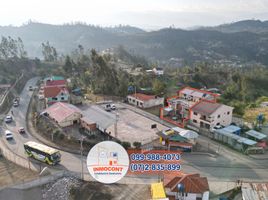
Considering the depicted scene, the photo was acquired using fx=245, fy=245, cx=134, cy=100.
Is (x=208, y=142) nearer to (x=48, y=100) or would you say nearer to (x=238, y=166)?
(x=238, y=166)

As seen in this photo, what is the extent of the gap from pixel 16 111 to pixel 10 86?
55.6ft

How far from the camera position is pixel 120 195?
2041cm

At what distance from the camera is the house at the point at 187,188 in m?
19.5

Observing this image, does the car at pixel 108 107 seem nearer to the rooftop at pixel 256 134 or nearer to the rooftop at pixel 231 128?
the rooftop at pixel 231 128

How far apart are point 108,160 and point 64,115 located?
784 inches

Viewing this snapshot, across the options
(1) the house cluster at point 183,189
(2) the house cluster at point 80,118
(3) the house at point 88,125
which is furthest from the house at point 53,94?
(1) the house cluster at point 183,189

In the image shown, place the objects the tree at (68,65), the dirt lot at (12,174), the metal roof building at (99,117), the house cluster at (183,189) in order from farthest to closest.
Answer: the tree at (68,65) → the metal roof building at (99,117) → the dirt lot at (12,174) → the house cluster at (183,189)

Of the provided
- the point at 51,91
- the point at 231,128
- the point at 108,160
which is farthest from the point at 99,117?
the point at 108,160

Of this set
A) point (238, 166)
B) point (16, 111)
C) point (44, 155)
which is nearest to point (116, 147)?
point (44, 155)

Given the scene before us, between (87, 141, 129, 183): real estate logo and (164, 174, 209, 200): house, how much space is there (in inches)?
235

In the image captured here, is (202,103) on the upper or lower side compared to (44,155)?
upper

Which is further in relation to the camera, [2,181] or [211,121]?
[211,121]

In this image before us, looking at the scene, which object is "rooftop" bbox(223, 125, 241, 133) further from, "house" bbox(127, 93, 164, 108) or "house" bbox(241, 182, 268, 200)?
"house" bbox(127, 93, 164, 108)

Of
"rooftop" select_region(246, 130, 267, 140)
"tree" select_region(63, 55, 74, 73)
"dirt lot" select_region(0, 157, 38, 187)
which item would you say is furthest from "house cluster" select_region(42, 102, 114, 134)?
"tree" select_region(63, 55, 74, 73)
